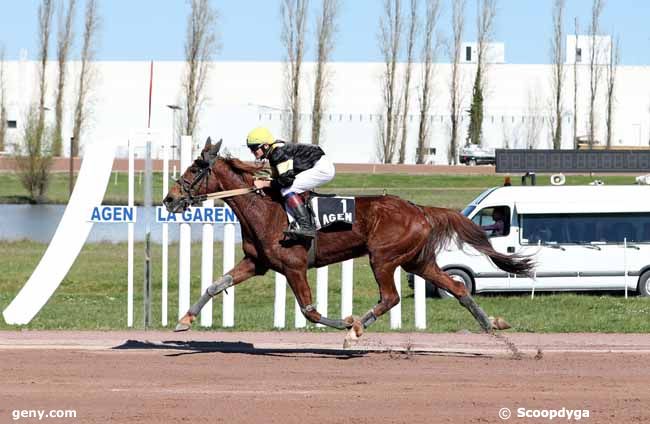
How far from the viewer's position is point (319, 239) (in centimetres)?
1115

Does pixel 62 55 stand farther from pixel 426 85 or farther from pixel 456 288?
pixel 456 288

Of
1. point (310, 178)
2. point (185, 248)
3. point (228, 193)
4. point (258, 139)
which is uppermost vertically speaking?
point (258, 139)

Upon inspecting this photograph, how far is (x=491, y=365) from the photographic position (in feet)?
35.4

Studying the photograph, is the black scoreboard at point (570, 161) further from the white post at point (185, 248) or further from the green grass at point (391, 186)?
the white post at point (185, 248)

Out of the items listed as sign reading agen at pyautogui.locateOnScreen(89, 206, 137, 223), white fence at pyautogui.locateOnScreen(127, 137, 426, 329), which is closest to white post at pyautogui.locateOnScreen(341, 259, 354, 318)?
white fence at pyautogui.locateOnScreen(127, 137, 426, 329)

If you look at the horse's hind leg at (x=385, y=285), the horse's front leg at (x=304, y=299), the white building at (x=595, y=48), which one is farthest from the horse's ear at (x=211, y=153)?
the white building at (x=595, y=48)

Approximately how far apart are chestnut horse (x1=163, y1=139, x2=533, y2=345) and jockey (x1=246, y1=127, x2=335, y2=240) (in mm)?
158

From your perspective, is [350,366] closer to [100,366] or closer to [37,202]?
[100,366]

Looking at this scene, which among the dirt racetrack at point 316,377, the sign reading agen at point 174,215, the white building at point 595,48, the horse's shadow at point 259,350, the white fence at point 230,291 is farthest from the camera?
the white building at point 595,48

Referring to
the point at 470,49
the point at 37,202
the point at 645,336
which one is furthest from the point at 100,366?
the point at 470,49

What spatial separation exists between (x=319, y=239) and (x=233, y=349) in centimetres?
159

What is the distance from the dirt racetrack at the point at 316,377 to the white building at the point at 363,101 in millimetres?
55579

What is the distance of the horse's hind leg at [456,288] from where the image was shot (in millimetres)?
11398

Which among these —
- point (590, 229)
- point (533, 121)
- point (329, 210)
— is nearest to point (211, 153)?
point (329, 210)
